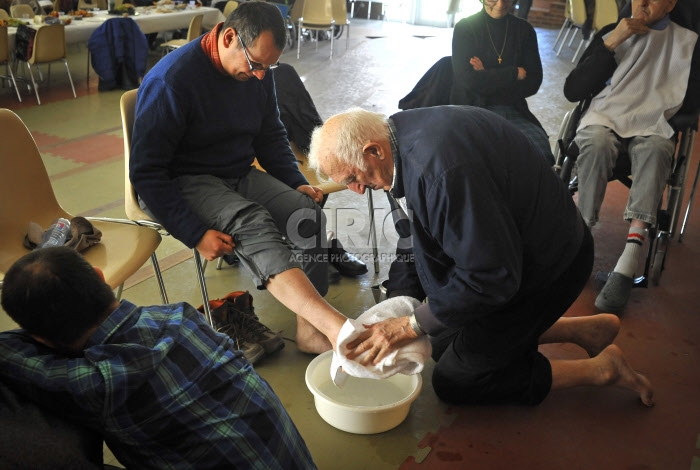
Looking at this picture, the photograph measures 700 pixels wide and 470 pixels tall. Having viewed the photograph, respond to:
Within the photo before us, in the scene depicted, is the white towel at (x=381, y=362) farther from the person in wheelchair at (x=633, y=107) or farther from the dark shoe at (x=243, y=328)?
the person in wheelchair at (x=633, y=107)

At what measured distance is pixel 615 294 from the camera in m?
2.80

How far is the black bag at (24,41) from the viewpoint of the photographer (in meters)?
5.81

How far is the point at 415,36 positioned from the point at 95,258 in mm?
7988

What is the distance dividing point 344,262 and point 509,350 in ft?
3.73

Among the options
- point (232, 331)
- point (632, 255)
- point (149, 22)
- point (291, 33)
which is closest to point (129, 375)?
point (232, 331)

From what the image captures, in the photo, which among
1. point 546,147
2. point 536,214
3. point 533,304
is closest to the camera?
point 536,214

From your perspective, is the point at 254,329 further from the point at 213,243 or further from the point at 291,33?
the point at 291,33

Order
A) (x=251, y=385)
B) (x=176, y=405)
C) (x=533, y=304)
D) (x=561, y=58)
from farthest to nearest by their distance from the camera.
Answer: (x=561, y=58), (x=533, y=304), (x=251, y=385), (x=176, y=405)

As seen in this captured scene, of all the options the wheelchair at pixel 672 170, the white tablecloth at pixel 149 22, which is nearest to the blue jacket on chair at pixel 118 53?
the white tablecloth at pixel 149 22

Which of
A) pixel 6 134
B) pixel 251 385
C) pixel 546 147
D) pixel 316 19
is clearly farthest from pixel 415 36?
pixel 251 385

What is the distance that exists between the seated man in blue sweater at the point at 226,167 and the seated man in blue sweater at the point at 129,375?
0.73 meters

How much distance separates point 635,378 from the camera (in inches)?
87.8

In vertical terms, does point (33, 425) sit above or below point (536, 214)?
below

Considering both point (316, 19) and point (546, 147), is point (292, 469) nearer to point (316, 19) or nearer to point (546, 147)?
point (546, 147)
